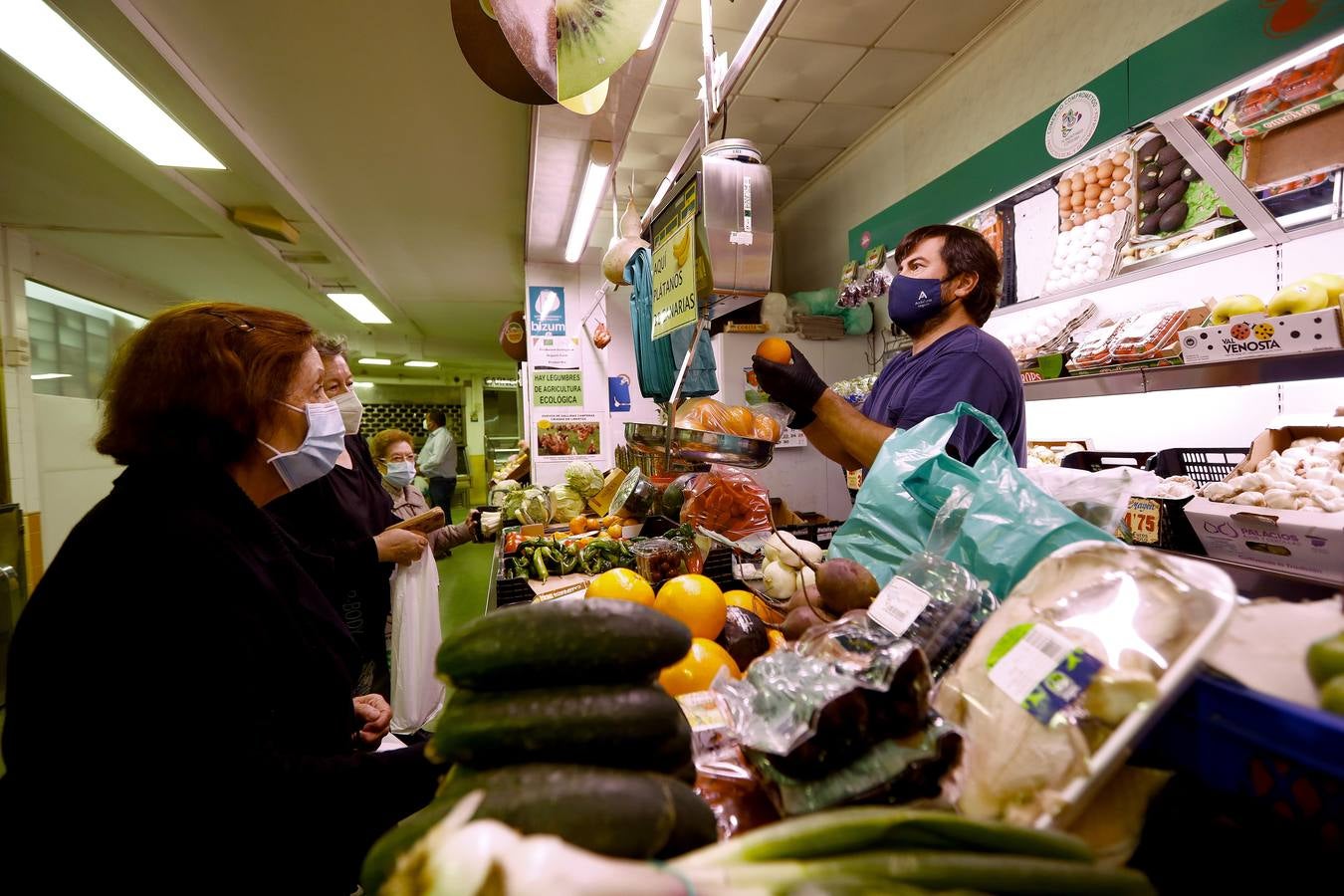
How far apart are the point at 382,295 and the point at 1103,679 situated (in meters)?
10.4

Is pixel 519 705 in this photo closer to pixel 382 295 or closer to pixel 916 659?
pixel 916 659

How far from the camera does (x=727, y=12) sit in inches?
132

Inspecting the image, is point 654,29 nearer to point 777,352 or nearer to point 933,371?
point 777,352

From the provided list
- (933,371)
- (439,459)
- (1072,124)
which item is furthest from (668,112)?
(439,459)

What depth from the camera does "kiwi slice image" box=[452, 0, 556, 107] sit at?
1.79 m

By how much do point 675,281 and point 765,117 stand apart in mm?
3614

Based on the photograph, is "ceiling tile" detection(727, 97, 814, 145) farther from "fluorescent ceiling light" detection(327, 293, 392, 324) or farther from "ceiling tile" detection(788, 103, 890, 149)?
"fluorescent ceiling light" detection(327, 293, 392, 324)

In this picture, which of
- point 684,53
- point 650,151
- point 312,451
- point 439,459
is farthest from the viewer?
point 439,459

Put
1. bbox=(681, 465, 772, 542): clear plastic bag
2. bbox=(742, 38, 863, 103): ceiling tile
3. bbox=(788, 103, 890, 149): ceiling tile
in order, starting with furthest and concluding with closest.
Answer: bbox=(788, 103, 890, 149): ceiling tile, bbox=(742, 38, 863, 103): ceiling tile, bbox=(681, 465, 772, 542): clear plastic bag

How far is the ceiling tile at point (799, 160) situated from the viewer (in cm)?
524

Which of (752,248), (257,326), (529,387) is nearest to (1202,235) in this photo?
(752,248)

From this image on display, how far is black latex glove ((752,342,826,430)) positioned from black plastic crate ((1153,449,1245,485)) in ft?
5.85

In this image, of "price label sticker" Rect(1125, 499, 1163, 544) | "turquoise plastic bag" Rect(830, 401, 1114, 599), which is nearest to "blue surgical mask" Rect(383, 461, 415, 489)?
"turquoise plastic bag" Rect(830, 401, 1114, 599)

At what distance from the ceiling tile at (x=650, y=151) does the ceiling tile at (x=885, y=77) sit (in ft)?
4.33
